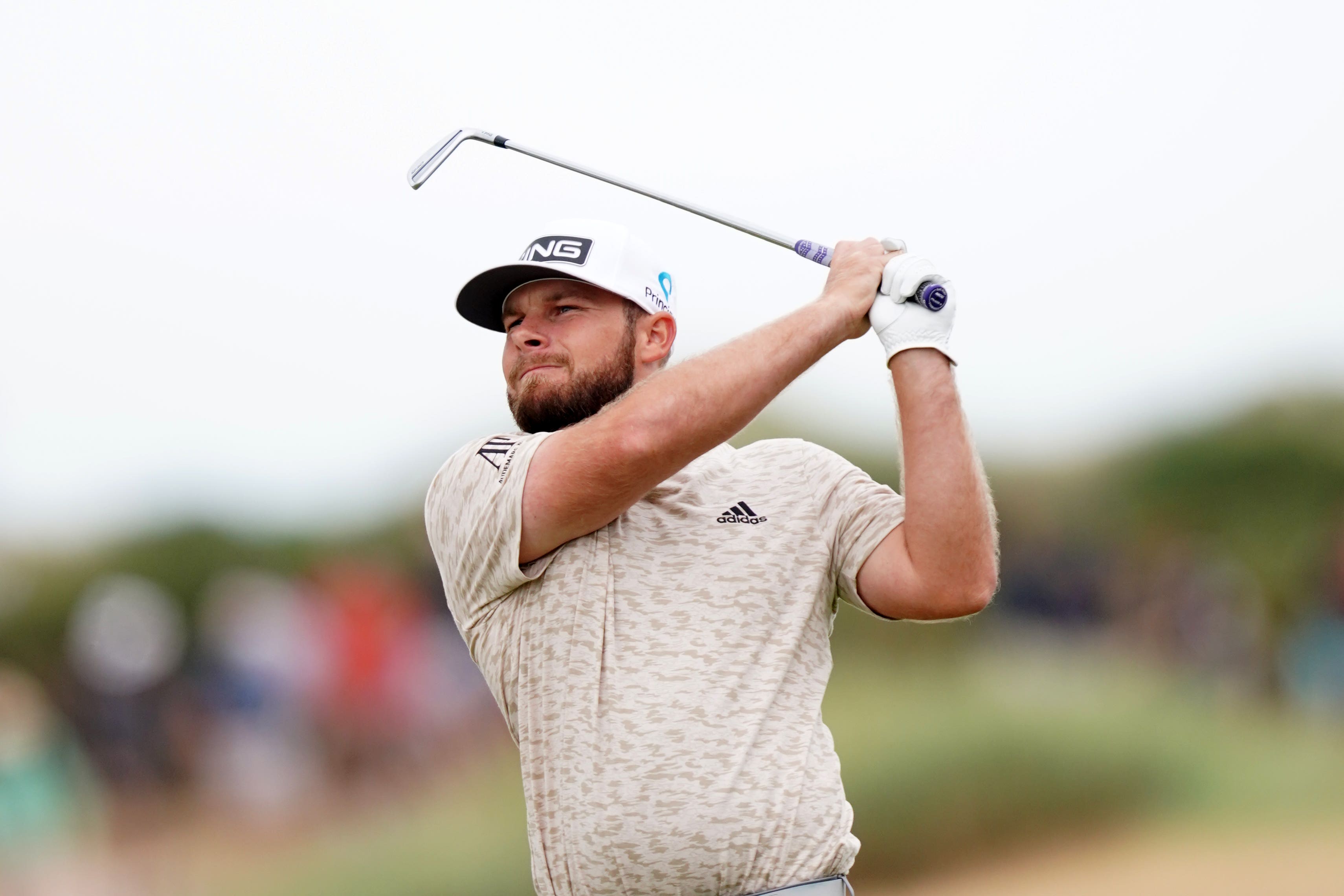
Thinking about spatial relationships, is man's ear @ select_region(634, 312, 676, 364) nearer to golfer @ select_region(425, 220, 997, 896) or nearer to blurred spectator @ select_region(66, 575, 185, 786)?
golfer @ select_region(425, 220, 997, 896)

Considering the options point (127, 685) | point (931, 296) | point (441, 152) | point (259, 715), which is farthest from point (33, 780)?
point (931, 296)

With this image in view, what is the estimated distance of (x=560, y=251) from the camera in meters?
2.28

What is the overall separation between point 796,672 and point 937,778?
20.5ft

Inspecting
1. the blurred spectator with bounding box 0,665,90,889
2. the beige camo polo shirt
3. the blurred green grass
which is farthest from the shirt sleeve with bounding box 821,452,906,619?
the blurred green grass

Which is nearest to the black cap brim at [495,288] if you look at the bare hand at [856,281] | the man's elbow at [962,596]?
the bare hand at [856,281]

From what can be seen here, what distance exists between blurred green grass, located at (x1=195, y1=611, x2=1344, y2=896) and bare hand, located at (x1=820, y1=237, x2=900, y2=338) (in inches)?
207

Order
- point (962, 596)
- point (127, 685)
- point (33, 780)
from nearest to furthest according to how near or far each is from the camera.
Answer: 1. point (962, 596)
2. point (33, 780)
3. point (127, 685)

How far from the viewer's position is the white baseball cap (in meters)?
2.26

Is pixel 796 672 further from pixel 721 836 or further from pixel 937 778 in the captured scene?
pixel 937 778

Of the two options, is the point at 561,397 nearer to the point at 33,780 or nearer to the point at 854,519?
the point at 854,519

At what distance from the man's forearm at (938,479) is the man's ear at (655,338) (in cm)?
51

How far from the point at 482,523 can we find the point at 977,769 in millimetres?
6594

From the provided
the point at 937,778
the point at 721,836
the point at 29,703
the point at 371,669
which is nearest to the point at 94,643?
the point at 29,703

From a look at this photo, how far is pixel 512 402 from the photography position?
2.23m
